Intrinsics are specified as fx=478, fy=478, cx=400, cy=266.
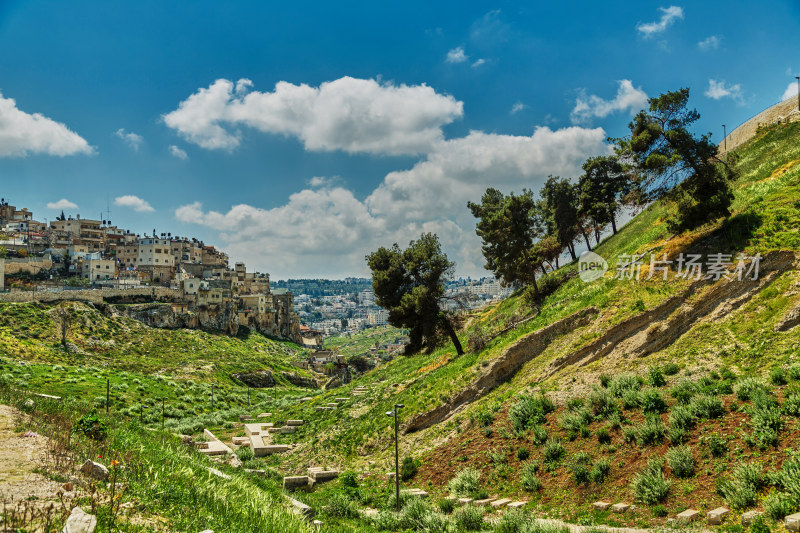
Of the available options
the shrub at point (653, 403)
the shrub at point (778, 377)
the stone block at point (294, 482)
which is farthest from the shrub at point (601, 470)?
the stone block at point (294, 482)

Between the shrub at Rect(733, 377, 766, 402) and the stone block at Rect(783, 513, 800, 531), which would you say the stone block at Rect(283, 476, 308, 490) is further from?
the stone block at Rect(783, 513, 800, 531)

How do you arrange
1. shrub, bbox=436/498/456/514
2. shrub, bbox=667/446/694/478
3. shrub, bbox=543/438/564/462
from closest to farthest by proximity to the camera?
shrub, bbox=667/446/694/478 < shrub, bbox=436/498/456/514 < shrub, bbox=543/438/564/462

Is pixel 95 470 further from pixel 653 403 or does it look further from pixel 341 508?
pixel 653 403

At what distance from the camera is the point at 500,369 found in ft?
75.8

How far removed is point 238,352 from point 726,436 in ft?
272

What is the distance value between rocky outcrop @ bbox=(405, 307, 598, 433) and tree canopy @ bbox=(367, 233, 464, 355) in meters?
9.61

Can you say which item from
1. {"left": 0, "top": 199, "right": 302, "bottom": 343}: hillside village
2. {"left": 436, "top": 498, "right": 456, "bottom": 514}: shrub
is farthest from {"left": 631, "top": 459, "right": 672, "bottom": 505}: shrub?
{"left": 0, "top": 199, "right": 302, "bottom": 343}: hillside village

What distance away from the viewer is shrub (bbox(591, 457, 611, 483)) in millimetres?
13633

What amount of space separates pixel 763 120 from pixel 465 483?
51186mm

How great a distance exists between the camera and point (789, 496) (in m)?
9.81

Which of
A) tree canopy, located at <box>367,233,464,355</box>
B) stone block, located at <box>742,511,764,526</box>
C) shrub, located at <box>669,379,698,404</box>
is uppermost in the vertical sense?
tree canopy, located at <box>367,233,464,355</box>

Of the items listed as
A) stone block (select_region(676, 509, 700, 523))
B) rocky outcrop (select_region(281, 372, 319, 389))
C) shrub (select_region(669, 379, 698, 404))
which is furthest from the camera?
rocky outcrop (select_region(281, 372, 319, 389))

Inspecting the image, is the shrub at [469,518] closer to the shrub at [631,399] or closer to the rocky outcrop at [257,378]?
the shrub at [631,399]

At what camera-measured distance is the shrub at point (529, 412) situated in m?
17.8
